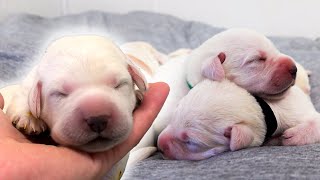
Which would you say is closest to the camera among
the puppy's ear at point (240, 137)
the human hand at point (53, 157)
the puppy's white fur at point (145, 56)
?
the human hand at point (53, 157)

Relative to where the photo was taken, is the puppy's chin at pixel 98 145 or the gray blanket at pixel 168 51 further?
the gray blanket at pixel 168 51

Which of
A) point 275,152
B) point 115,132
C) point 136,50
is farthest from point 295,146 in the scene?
point 136,50

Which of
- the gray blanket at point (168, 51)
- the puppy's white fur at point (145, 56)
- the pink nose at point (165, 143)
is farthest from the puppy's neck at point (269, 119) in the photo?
the puppy's white fur at point (145, 56)

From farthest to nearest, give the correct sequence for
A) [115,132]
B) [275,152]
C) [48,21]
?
[48,21]
[275,152]
[115,132]

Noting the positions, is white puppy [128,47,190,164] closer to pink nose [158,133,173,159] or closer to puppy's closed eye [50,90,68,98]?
pink nose [158,133,173,159]

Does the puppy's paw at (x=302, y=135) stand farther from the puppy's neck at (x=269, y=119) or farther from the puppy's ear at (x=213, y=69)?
the puppy's ear at (x=213, y=69)

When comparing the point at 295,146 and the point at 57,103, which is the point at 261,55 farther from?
the point at 57,103
